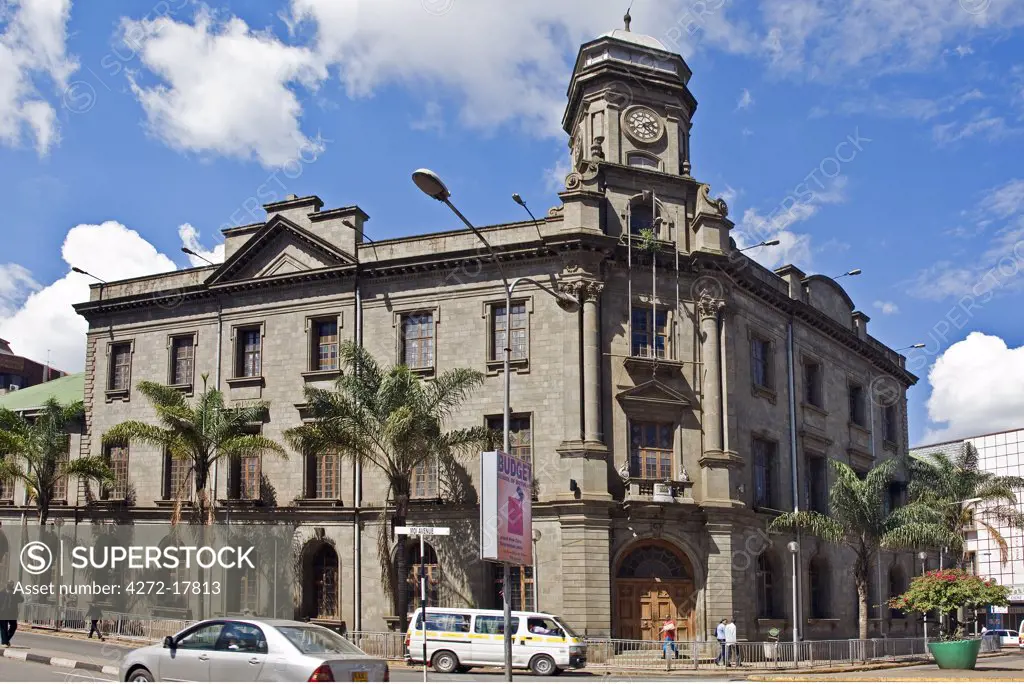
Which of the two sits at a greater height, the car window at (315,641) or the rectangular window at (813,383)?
the rectangular window at (813,383)

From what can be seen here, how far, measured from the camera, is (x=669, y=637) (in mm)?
32062

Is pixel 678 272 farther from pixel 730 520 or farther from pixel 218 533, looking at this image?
pixel 218 533

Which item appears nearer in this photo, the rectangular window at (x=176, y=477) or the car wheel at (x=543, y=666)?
the car wheel at (x=543, y=666)

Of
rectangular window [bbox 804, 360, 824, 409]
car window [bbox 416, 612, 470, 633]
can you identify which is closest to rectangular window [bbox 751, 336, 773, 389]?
rectangular window [bbox 804, 360, 824, 409]

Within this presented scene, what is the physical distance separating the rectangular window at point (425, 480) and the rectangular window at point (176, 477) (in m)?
9.54

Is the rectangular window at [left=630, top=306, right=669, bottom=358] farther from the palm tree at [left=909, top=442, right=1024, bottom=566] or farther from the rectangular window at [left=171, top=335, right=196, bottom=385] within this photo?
the palm tree at [left=909, top=442, right=1024, bottom=566]

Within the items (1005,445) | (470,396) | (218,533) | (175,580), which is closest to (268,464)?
(218,533)

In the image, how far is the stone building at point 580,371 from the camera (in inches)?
1366

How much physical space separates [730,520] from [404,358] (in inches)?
499

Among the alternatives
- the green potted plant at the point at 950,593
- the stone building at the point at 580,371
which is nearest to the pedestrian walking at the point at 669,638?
the stone building at the point at 580,371

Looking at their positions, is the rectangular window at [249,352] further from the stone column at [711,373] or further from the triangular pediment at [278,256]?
the stone column at [711,373]

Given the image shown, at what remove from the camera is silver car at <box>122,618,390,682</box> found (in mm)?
13570

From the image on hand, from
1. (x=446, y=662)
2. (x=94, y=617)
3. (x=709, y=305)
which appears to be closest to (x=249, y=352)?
(x=94, y=617)

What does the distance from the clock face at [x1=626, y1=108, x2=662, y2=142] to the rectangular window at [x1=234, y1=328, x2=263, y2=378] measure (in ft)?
53.2
